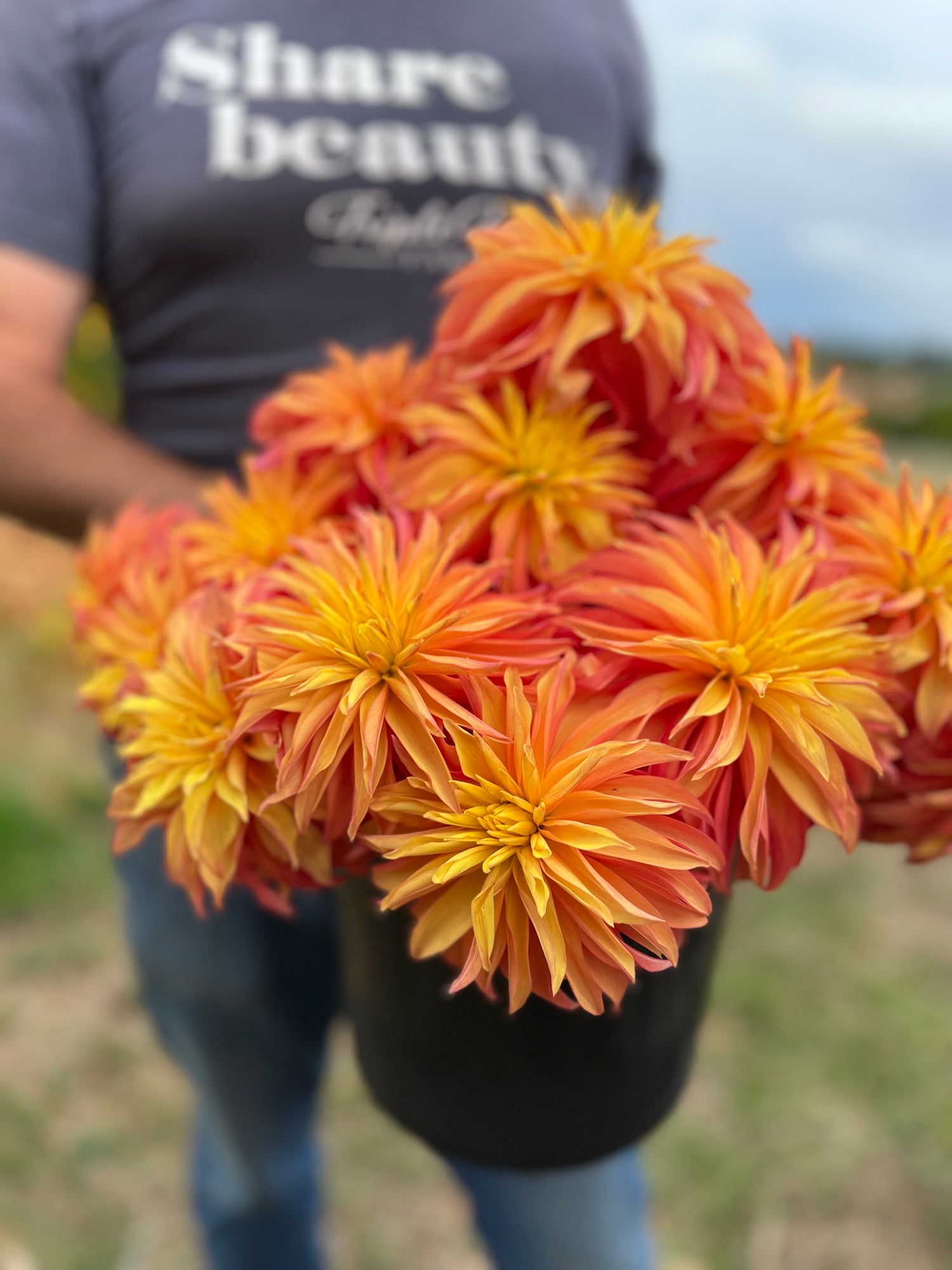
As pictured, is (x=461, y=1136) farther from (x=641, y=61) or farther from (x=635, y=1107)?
(x=641, y=61)

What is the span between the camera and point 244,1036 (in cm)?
91

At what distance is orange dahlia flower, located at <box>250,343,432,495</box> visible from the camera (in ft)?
1.57

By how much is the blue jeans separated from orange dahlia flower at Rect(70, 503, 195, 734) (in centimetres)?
38

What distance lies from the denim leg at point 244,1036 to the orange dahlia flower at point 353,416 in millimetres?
462

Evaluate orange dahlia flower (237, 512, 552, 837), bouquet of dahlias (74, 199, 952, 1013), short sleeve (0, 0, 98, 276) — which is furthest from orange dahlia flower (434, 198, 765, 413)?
short sleeve (0, 0, 98, 276)

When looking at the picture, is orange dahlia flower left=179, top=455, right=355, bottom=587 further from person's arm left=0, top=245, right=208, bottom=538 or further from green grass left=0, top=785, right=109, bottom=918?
green grass left=0, top=785, right=109, bottom=918

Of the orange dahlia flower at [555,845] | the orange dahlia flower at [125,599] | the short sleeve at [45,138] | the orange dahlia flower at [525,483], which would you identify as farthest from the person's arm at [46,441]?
the orange dahlia flower at [555,845]

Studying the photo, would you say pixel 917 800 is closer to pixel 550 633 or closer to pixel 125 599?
pixel 550 633

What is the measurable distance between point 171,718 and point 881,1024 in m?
1.42

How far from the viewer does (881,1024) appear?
153 cm

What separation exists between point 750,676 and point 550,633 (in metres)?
0.07

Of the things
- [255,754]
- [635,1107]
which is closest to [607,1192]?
[635,1107]

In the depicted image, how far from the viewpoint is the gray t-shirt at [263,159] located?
0.85m

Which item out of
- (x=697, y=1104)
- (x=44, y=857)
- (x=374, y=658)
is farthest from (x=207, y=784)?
(x=44, y=857)
